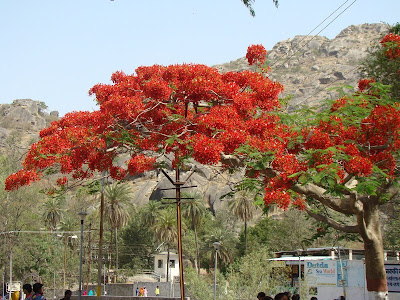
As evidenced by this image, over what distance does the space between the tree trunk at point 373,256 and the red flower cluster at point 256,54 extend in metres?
4.83

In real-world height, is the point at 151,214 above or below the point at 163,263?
above

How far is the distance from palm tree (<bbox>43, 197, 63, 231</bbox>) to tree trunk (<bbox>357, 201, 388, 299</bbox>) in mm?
59878

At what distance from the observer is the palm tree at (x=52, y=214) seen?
70.1 m

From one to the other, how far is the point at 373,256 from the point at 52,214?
202 ft

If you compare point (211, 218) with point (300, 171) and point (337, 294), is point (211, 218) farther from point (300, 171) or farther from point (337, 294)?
point (300, 171)

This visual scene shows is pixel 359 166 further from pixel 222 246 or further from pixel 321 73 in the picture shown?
pixel 321 73

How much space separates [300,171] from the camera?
11.7 m

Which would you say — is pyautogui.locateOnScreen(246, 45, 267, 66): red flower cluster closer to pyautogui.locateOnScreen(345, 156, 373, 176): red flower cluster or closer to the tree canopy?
the tree canopy

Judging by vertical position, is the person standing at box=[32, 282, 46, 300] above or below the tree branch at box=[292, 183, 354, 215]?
below

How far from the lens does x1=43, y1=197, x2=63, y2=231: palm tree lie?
230 feet

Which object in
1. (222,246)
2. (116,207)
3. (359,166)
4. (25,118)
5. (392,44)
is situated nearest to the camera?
(359,166)

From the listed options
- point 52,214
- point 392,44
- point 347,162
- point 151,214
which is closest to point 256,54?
point 392,44

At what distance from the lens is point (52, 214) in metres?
70.8

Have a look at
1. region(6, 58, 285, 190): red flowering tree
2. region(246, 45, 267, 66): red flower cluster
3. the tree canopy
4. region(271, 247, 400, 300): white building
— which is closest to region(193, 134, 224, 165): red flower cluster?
the tree canopy
